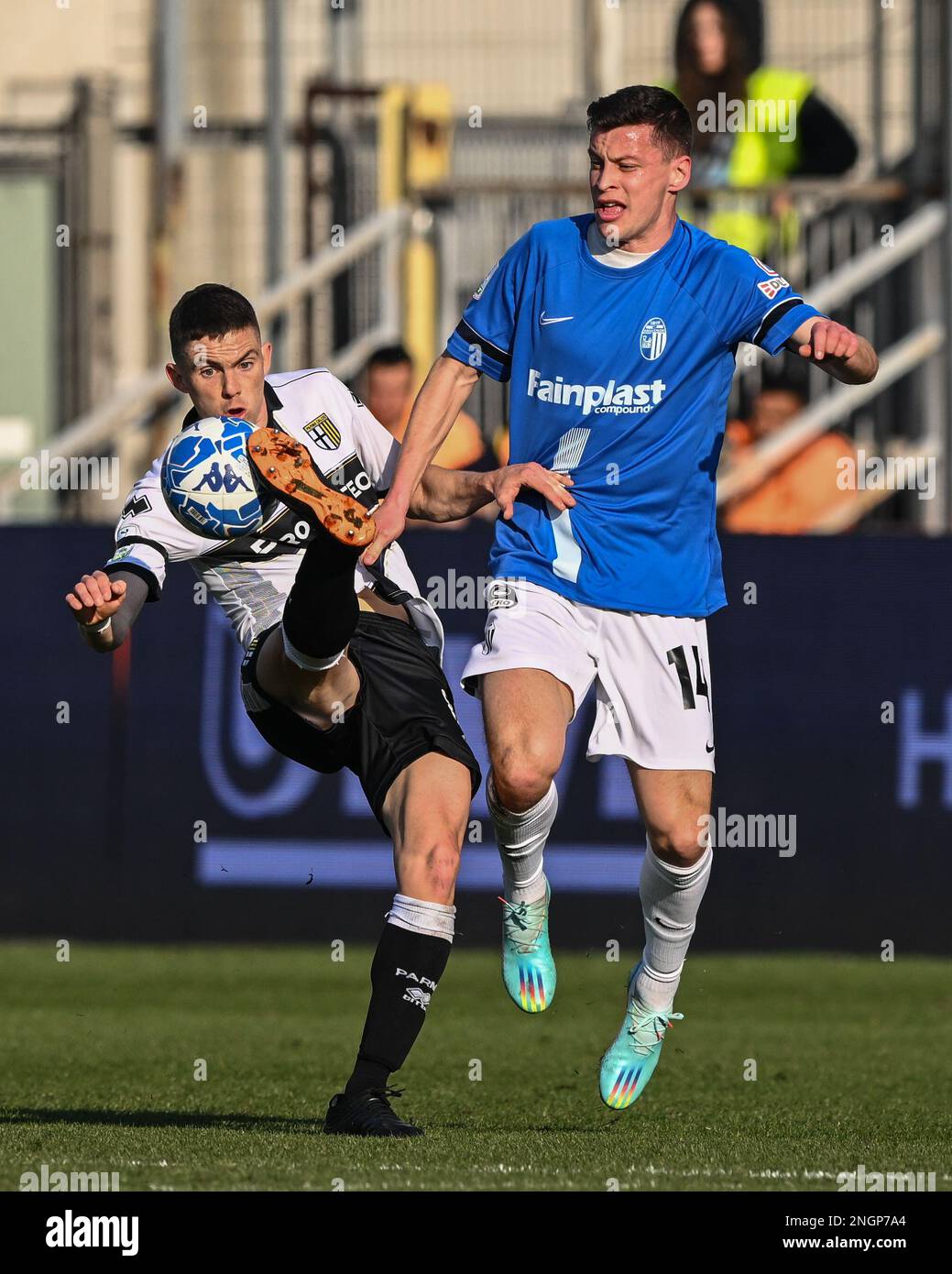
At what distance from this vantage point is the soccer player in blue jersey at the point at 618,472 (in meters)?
6.45

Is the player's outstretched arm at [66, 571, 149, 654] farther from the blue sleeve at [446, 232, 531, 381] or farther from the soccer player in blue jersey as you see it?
the blue sleeve at [446, 232, 531, 381]

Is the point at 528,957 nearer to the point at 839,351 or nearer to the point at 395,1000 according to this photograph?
the point at 395,1000

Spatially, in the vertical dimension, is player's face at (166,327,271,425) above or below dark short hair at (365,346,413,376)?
below

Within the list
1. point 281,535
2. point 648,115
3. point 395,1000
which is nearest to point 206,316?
point 281,535

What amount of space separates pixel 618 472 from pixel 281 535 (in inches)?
37.3

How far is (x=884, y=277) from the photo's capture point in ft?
42.2

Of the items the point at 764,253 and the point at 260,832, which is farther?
the point at 764,253

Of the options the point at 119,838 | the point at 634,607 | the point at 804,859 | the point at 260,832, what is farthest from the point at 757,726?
the point at 634,607

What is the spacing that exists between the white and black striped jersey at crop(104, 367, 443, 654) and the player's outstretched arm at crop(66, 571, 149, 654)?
18 centimetres

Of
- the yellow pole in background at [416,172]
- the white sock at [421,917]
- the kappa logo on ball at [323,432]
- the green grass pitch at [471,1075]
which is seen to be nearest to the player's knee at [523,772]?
the white sock at [421,917]

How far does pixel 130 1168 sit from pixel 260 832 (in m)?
5.17

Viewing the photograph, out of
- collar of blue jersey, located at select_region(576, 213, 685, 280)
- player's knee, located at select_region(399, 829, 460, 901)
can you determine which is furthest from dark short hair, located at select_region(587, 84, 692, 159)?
player's knee, located at select_region(399, 829, 460, 901)

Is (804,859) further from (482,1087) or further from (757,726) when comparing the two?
(482,1087)

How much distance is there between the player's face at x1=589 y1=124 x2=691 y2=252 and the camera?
6406 millimetres
